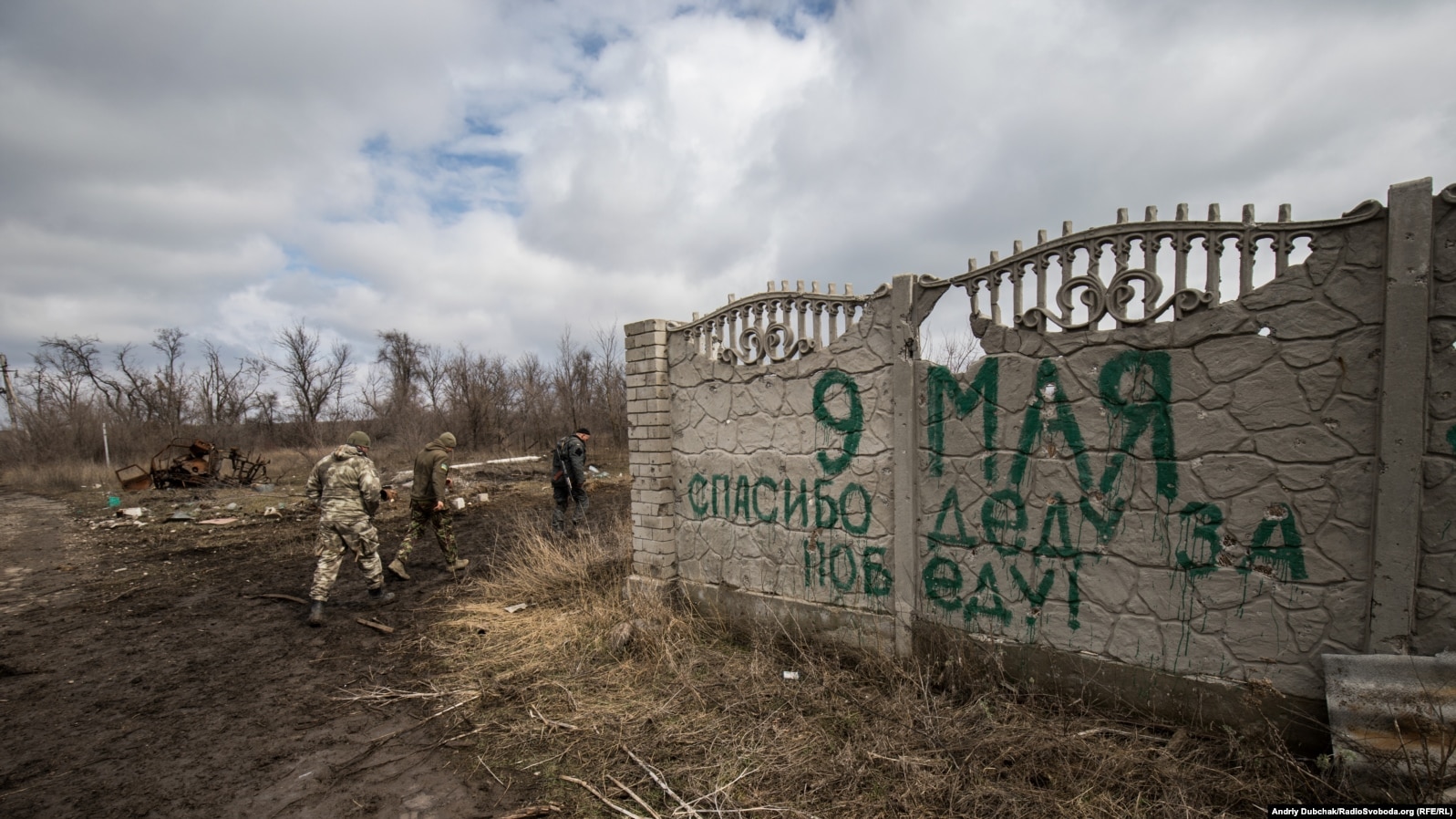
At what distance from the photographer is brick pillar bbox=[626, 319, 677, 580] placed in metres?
5.70

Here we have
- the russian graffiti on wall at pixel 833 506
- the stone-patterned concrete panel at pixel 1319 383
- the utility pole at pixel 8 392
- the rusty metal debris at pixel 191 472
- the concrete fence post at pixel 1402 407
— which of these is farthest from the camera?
the utility pole at pixel 8 392

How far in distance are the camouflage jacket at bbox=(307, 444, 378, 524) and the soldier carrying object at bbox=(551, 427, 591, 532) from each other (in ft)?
9.88

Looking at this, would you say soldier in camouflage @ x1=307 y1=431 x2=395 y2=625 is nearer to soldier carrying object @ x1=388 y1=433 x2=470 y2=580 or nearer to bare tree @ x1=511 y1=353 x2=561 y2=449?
soldier carrying object @ x1=388 y1=433 x2=470 y2=580

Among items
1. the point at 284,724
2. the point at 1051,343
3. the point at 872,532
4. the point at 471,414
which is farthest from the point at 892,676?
the point at 471,414

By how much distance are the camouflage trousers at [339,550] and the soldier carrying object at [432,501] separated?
2.30ft

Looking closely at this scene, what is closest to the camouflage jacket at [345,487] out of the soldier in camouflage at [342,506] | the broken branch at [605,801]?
the soldier in camouflage at [342,506]

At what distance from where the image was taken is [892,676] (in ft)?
13.7

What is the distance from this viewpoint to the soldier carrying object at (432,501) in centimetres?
803

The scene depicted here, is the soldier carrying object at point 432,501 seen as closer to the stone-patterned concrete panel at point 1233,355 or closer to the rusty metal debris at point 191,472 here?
the stone-patterned concrete panel at point 1233,355

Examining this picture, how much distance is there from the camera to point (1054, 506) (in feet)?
12.2

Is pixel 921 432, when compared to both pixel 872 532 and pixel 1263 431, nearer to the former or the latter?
pixel 872 532

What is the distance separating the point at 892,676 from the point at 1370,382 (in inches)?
117

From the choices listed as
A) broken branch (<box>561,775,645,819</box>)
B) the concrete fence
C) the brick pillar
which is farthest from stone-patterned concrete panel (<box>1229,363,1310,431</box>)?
the brick pillar

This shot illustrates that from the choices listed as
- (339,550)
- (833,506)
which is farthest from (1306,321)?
(339,550)
